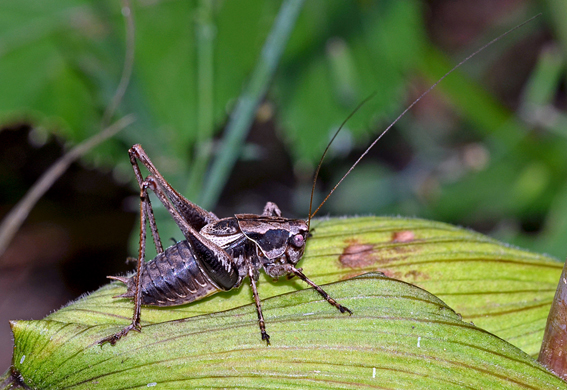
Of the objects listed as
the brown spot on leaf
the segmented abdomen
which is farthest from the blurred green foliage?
the brown spot on leaf

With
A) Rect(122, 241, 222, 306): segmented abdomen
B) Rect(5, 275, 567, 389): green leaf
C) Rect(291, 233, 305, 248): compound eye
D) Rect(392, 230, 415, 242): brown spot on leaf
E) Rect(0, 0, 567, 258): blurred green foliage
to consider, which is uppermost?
Rect(0, 0, 567, 258): blurred green foliage

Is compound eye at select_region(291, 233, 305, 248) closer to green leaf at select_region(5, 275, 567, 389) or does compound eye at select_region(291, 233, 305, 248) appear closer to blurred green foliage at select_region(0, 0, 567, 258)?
green leaf at select_region(5, 275, 567, 389)

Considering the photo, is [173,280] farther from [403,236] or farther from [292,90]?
[292,90]

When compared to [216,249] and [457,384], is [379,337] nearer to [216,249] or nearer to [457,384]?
[457,384]

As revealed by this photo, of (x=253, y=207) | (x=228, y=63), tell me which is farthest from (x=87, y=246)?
(x=228, y=63)

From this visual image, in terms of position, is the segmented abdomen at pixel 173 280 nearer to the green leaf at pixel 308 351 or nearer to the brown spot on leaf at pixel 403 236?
the green leaf at pixel 308 351

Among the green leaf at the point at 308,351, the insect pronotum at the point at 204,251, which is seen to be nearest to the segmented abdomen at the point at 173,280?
the insect pronotum at the point at 204,251

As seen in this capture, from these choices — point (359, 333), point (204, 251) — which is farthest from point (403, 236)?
point (204, 251)
